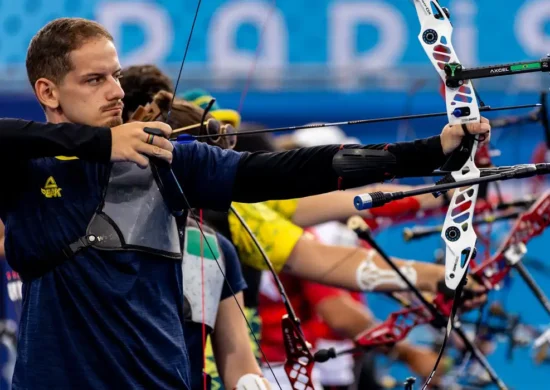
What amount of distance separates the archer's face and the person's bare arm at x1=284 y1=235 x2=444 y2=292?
1240 millimetres

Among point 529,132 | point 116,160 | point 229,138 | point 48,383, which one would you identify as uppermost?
point 529,132

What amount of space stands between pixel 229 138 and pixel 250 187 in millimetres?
796

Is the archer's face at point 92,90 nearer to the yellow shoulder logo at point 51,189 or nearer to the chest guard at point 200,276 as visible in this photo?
the yellow shoulder logo at point 51,189

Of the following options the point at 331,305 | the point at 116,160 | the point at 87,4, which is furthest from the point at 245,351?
the point at 87,4

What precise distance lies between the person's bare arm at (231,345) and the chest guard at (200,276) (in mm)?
39

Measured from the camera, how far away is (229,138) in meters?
3.46

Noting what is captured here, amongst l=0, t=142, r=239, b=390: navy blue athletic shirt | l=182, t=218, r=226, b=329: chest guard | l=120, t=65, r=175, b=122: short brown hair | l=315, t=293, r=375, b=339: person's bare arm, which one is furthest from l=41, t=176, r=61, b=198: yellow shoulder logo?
l=315, t=293, r=375, b=339: person's bare arm

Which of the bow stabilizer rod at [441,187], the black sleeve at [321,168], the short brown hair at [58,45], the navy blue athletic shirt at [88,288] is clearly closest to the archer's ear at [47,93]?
the short brown hair at [58,45]

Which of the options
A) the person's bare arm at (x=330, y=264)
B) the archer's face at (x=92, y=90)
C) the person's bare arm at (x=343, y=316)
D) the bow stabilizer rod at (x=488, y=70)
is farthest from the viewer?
the person's bare arm at (x=343, y=316)

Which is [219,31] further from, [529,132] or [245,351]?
[245,351]

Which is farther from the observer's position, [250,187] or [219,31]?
[219,31]

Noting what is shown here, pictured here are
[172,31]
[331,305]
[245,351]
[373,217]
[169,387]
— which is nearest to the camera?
[169,387]

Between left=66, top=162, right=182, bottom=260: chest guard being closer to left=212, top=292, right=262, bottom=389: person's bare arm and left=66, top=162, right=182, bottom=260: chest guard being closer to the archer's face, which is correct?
the archer's face

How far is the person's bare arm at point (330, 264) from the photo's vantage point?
3875 millimetres
